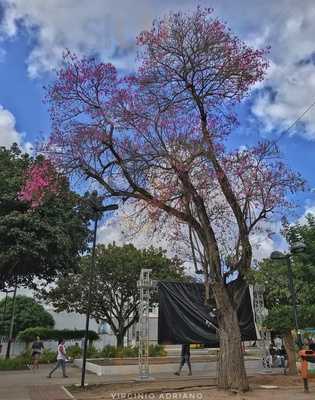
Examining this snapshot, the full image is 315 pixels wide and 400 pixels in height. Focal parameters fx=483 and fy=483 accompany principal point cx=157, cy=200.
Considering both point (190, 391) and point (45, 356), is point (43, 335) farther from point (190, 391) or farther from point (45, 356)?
point (190, 391)

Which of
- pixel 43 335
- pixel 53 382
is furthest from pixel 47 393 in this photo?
pixel 43 335

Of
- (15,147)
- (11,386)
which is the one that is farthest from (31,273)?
(11,386)

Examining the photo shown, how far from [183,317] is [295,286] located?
5.23 metres

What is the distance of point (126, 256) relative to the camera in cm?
3697

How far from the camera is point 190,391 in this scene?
40.1 feet

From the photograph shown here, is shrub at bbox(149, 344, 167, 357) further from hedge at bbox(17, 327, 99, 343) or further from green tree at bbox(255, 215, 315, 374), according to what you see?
hedge at bbox(17, 327, 99, 343)

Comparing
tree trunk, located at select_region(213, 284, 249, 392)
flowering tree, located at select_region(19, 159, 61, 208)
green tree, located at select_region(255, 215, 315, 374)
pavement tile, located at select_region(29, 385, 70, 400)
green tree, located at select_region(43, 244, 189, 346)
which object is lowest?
pavement tile, located at select_region(29, 385, 70, 400)

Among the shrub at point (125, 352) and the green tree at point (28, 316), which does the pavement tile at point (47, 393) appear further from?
the green tree at point (28, 316)

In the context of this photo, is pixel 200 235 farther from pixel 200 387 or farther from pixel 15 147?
pixel 15 147

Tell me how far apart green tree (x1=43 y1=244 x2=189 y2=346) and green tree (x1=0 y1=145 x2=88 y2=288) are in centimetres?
1233

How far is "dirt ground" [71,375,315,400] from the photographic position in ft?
36.8

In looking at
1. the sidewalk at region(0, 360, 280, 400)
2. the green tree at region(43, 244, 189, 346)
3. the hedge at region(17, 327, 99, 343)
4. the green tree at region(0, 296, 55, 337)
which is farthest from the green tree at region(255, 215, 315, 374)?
the green tree at region(0, 296, 55, 337)

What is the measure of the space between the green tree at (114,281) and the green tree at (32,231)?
1233 cm

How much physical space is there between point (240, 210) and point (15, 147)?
14.9m
